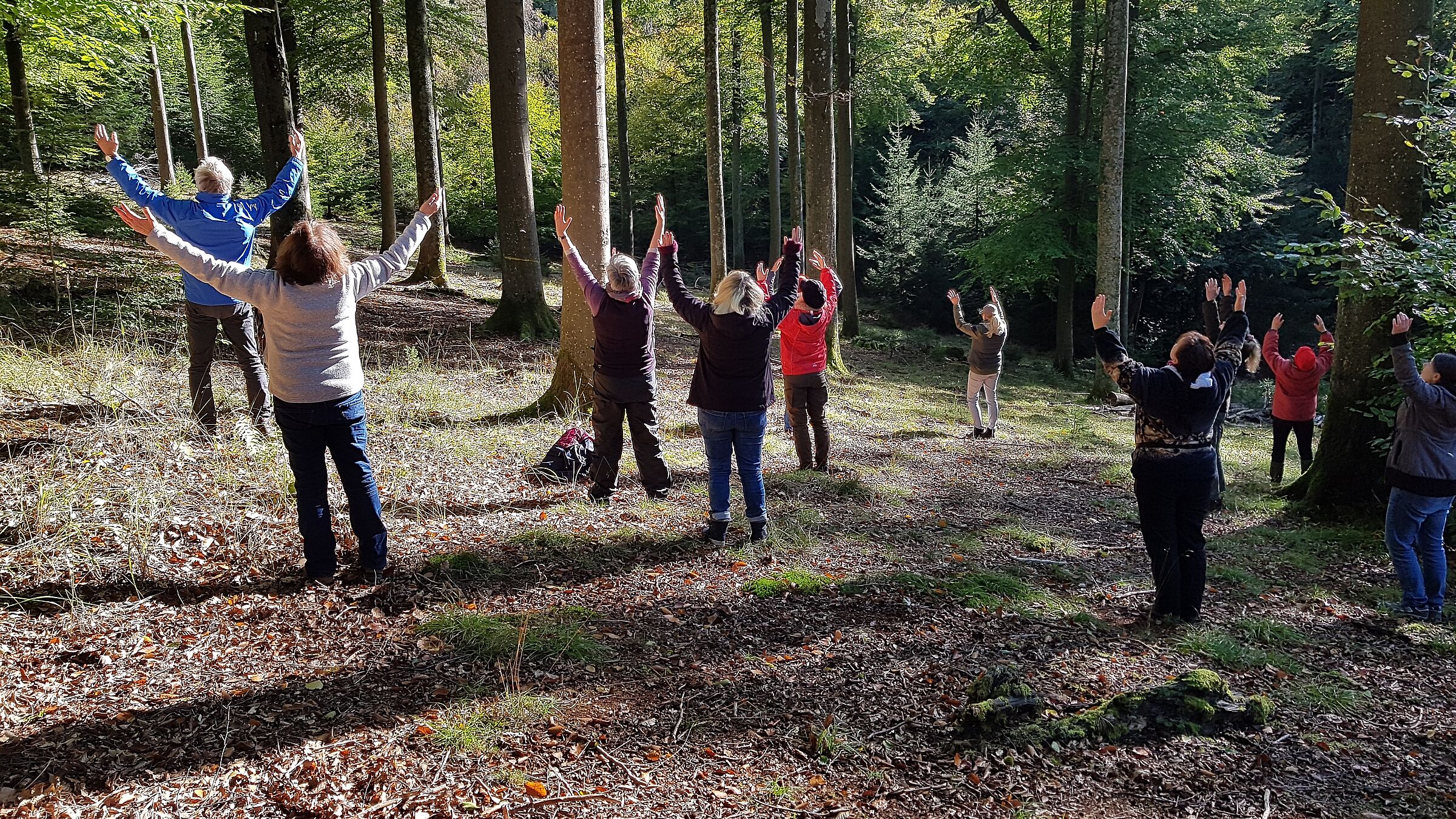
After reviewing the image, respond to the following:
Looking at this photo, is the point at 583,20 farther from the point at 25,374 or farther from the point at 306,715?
the point at 306,715

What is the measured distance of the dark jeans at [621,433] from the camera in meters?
6.08

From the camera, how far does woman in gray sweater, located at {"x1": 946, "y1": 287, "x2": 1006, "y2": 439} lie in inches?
418

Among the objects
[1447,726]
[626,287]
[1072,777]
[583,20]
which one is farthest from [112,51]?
[1447,726]

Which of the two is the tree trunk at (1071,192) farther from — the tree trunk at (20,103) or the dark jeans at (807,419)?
the tree trunk at (20,103)

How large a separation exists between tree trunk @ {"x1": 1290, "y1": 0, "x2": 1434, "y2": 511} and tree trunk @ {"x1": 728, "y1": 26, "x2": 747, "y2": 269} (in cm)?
1911

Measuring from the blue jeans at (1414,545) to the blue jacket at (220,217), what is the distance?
798 cm

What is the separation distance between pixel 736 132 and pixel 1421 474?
81.6ft

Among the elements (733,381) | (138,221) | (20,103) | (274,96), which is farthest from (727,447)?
(20,103)

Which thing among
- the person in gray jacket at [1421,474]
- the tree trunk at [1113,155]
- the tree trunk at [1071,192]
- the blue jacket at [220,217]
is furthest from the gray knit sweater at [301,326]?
the tree trunk at [1071,192]

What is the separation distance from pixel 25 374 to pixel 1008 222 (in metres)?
21.3

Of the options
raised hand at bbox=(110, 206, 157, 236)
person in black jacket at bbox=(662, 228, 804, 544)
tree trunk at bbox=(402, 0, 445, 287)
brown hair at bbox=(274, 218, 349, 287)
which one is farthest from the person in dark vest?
tree trunk at bbox=(402, 0, 445, 287)

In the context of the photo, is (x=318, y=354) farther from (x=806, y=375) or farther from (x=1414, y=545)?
(x=1414, y=545)

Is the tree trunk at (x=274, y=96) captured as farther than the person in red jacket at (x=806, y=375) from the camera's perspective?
Yes

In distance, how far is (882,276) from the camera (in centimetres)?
3186
